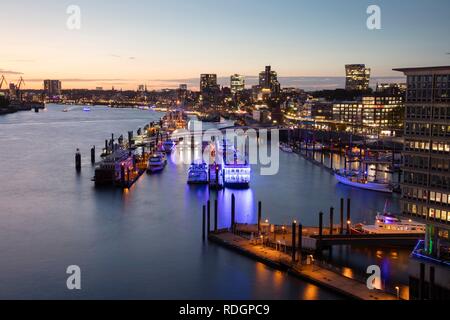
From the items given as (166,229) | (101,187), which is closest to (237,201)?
(166,229)

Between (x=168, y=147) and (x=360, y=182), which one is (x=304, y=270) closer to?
(x=360, y=182)

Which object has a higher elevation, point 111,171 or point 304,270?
point 111,171

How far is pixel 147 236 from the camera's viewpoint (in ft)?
49.8

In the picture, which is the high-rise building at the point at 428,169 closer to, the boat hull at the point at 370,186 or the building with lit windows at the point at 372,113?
the boat hull at the point at 370,186

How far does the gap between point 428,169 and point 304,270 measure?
3.33 metres

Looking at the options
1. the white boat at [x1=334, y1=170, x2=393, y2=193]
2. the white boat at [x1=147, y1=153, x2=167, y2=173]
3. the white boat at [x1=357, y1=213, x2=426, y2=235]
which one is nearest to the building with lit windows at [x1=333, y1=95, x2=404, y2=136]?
the white boat at [x1=334, y1=170, x2=393, y2=193]

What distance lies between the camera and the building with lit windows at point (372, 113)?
173ft

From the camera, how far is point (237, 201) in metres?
20.2

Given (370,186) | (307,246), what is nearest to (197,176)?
(370,186)

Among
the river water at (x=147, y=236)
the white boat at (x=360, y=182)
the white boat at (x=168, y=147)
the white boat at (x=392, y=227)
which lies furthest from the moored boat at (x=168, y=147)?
the white boat at (x=392, y=227)

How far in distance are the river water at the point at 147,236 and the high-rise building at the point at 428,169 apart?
5.51 feet

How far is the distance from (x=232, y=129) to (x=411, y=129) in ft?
153
